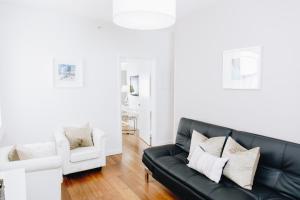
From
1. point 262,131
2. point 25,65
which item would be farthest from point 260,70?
point 25,65

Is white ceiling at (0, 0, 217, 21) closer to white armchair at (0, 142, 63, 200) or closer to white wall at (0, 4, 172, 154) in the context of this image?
white wall at (0, 4, 172, 154)

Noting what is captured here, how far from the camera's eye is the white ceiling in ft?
10.1

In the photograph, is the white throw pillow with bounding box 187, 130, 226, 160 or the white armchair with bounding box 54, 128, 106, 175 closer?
the white throw pillow with bounding box 187, 130, 226, 160

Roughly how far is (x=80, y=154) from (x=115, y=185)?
0.73 meters

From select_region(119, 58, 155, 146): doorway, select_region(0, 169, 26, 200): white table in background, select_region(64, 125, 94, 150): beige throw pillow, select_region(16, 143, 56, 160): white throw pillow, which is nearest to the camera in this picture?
Answer: select_region(0, 169, 26, 200): white table in background

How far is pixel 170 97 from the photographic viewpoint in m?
4.83

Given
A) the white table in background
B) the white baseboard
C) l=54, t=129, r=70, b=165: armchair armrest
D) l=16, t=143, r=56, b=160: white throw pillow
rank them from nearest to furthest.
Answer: the white table in background < l=16, t=143, r=56, b=160: white throw pillow < l=54, t=129, r=70, b=165: armchair armrest < the white baseboard

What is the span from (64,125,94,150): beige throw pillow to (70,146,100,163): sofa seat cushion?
0.08 m

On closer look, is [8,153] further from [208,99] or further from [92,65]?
[208,99]

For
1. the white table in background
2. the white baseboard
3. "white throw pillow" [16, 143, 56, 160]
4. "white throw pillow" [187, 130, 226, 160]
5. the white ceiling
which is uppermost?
the white ceiling

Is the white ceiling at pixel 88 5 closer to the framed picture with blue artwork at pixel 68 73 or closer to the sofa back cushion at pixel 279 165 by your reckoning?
the framed picture with blue artwork at pixel 68 73

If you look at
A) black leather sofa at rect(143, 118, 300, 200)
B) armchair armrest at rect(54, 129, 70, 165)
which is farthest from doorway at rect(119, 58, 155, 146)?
black leather sofa at rect(143, 118, 300, 200)

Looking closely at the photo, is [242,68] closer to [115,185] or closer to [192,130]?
[192,130]

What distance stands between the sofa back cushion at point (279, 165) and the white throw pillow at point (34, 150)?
2.52 metres
